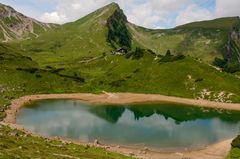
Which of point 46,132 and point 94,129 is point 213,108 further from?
point 46,132

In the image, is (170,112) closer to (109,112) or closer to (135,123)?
(109,112)

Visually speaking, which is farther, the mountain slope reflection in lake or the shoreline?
the mountain slope reflection in lake

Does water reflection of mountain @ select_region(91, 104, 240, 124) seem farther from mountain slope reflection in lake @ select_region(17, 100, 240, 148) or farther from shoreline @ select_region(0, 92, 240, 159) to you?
shoreline @ select_region(0, 92, 240, 159)

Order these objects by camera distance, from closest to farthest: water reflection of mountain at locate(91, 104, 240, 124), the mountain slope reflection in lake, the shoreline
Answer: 1. the shoreline
2. the mountain slope reflection in lake
3. water reflection of mountain at locate(91, 104, 240, 124)

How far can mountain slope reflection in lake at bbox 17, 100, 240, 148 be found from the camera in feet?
331

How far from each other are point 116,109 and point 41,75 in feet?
186

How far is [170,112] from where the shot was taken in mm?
152375

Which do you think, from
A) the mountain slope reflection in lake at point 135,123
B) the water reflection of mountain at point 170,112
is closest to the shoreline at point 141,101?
the mountain slope reflection in lake at point 135,123

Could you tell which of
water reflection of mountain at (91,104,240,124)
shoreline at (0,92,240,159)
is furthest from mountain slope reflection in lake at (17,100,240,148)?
shoreline at (0,92,240,159)

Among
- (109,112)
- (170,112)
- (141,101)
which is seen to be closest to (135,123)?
(109,112)

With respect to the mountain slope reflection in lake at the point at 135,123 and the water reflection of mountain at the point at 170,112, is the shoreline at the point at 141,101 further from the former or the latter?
the water reflection of mountain at the point at 170,112

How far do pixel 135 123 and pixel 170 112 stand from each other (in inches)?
1228

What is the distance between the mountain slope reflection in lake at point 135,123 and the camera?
100750mm

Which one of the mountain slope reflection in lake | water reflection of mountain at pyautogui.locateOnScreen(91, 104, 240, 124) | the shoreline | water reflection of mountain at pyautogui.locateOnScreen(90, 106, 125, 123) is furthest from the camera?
water reflection of mountain at pyautogui.locateOnScreen(91, 104, 240, 124)
